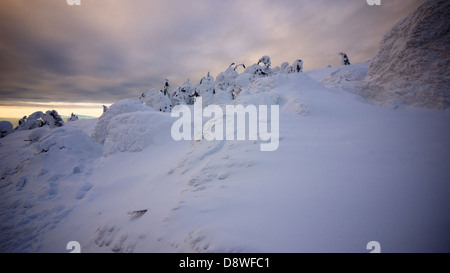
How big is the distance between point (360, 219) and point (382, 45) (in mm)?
7564

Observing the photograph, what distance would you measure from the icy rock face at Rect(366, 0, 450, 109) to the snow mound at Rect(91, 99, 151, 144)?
13.6 metres

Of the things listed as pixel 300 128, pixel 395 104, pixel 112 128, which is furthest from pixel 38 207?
pixel 395 104

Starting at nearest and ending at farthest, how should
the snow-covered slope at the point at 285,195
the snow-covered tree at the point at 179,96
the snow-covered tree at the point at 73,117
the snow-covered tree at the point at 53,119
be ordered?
the snow-covered slope at the point at 285,195
the snow-covered tree at the point at 53,119
the snow-covered tree at the point at 179,96
the snow-covered tree at the point at 73,117

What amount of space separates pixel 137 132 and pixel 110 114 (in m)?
5.08

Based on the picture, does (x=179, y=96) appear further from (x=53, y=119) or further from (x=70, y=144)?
(x=70, y=144)

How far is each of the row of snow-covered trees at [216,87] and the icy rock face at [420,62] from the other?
1647 centimetres

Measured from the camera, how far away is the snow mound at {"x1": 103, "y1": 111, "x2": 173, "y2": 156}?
8.67 meters

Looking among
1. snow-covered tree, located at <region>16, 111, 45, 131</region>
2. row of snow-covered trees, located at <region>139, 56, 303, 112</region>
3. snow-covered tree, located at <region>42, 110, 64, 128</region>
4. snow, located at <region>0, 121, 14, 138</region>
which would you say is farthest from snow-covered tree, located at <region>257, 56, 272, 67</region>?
snow, located at <region>0, 121, 14, 138</region>

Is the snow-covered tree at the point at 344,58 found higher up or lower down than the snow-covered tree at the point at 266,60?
higher up

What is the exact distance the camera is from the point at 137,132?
888 cm

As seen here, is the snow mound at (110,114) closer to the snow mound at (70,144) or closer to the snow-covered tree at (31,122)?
the snow mound at (70,144)

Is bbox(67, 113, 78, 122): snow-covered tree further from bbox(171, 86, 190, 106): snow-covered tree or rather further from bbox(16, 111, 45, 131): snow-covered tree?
bbox(171, 86, 190, 106): snow-covered tree

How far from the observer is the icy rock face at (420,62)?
4.42 m

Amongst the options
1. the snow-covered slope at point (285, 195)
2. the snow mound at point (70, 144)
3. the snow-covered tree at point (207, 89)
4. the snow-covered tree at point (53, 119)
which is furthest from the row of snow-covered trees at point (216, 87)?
the snow-covered slope at point (285, 195)
